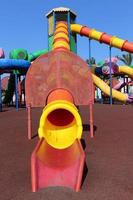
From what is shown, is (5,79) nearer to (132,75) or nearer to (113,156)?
(132,75)

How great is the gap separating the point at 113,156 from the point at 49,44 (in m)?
19.4

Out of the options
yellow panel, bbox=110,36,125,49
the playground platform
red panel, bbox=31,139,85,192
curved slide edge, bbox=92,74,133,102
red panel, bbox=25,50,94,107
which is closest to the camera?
the playground platform

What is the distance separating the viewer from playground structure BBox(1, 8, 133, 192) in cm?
594

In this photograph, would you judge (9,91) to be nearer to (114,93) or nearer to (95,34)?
(114,93)

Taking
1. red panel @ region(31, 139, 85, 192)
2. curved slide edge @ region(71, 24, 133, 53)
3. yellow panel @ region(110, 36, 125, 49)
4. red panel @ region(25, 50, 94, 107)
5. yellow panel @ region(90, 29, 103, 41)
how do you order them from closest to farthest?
red panel @ region(31, 139, 85, 192) < red panel @ region(25, 50, 94, 107) < curved slide edge @ region(71, 24, 133, 53) < yellow panel @ region(110, 36, 125, 49) < yellow panel @ region(90, 29, 103, 41)

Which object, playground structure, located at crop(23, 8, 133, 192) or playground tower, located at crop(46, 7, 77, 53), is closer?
playground structure, located at crop(23, 8, 133, 192)

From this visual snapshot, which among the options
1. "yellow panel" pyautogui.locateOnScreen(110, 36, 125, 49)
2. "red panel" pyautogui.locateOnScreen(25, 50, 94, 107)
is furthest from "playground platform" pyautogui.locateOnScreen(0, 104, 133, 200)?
"yellow panel" pyautogui.locateOnScreen(110, 36, 125, 49)

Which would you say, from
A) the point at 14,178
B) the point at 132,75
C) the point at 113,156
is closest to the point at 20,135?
the point at 113,156

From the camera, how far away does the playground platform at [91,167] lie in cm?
530

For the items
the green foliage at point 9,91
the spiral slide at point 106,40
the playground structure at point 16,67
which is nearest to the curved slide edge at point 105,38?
the spiral slide at point 106,40

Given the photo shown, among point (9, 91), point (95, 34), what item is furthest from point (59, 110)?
point (9, 91)

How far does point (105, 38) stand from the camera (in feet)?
74.9

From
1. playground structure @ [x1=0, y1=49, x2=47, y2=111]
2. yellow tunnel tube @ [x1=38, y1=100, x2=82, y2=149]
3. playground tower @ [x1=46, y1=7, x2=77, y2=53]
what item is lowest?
yellow tunnel tube @ [x1=38, y1=100, x2=82, y2=149]

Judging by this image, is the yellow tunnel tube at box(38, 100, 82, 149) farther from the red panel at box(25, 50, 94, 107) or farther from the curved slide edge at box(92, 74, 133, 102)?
the curved slide edge at box(92, 74, 133, 102)
